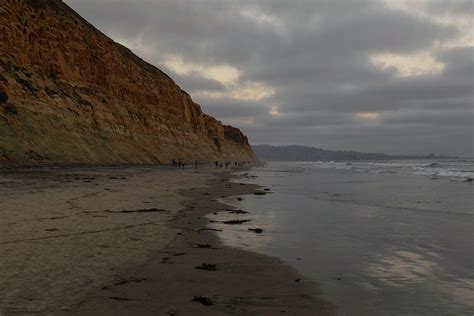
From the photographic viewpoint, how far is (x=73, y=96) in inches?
1992

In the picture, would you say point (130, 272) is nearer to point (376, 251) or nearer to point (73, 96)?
point (376, 251)

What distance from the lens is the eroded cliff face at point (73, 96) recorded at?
38.1m

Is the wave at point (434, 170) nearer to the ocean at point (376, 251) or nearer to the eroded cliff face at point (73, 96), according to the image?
the ocean at point (376, 251)

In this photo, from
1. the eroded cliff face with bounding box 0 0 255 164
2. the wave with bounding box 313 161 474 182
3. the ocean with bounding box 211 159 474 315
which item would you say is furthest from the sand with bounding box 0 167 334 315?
the wave with bounding box 313 161 474 182

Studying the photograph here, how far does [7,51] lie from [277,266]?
45106 millimetres

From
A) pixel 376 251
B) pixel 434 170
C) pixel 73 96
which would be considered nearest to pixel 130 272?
pixel 376 251

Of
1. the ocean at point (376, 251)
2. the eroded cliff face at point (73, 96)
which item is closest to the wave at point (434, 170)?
the ocean at point (376, 251)

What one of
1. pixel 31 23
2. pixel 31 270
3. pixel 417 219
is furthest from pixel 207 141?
pixel 31 270

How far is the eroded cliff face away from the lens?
1499 inches

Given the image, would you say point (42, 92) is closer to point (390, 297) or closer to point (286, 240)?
point (286, 240)

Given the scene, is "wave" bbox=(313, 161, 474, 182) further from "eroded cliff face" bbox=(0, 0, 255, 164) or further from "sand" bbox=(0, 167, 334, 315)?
"eroded cliff face" bbox=(0, 0, 255, 164)

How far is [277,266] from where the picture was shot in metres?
7.04

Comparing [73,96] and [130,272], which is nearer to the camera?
[130,272]

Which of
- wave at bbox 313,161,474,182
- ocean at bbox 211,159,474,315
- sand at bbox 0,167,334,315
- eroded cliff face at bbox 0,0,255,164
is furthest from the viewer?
wave at bbox 313,161,474,182
